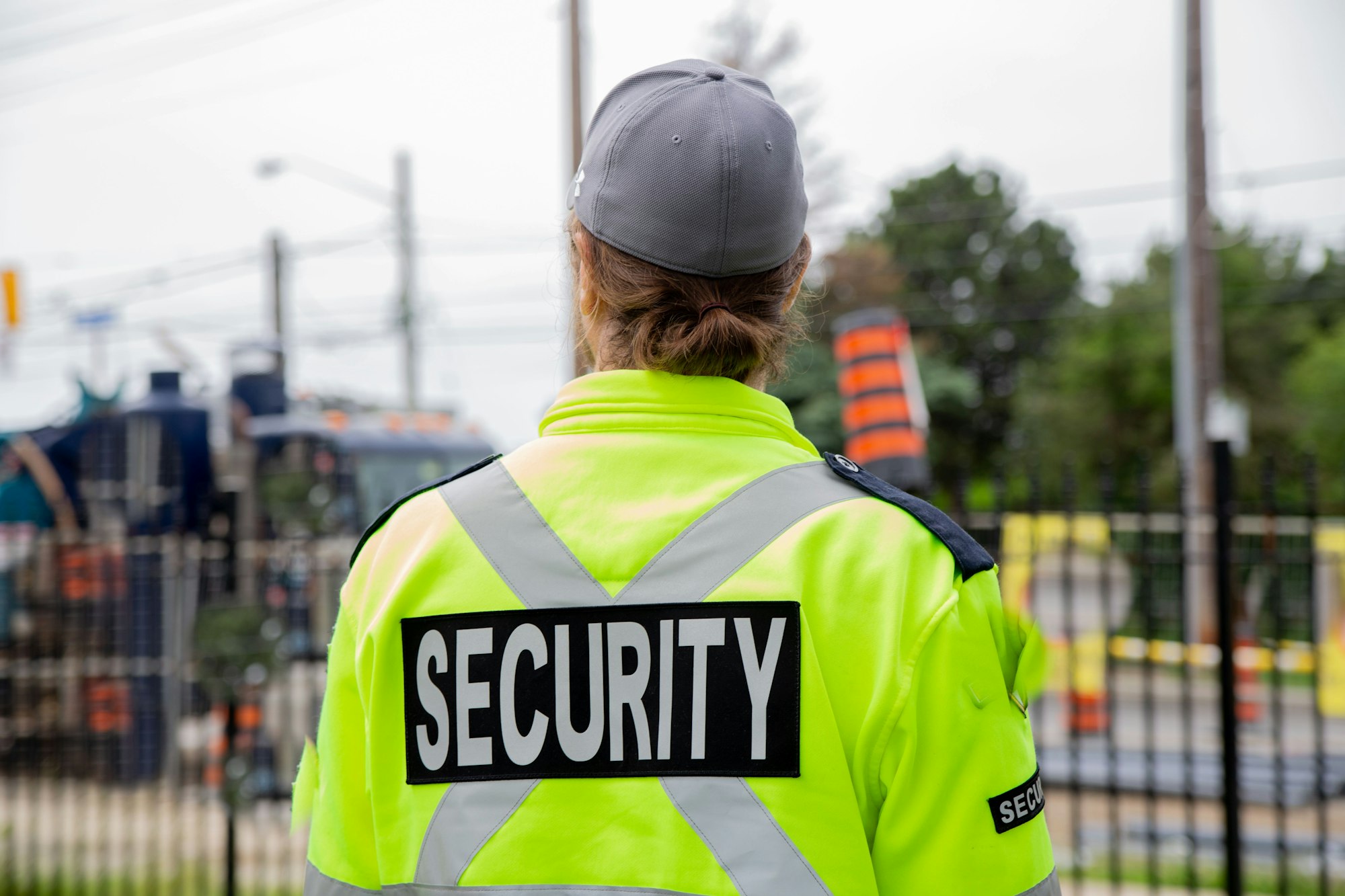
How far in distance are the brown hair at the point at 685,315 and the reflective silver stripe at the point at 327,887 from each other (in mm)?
639

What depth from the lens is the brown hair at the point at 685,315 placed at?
1.16 meters

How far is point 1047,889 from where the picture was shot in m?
1.09

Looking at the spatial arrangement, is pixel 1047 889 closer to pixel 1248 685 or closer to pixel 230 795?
pixel 230 795

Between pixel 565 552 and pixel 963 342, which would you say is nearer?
pixel 565 552

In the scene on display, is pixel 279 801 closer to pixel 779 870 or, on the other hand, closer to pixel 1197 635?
pixel 779 870

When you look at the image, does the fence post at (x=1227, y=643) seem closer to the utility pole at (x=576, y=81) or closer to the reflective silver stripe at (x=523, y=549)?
the reflective silver stripe at (x=523, y=549)

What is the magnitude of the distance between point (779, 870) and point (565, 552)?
0.38m

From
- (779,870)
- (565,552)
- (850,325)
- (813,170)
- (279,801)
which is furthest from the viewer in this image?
(813,170)

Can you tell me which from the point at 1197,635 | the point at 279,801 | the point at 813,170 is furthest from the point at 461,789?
the point at 813,170

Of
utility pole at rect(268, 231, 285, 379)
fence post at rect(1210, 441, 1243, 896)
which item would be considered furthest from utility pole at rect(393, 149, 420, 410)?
fence post at rect(1210, 441, 1243, 896)

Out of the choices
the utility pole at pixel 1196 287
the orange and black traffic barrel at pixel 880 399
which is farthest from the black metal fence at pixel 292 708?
the utility pole at pixel 1196 287

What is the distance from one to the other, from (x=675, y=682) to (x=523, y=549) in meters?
0.21

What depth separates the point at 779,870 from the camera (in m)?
1.04

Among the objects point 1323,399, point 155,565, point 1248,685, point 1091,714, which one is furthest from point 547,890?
point 1323,399
